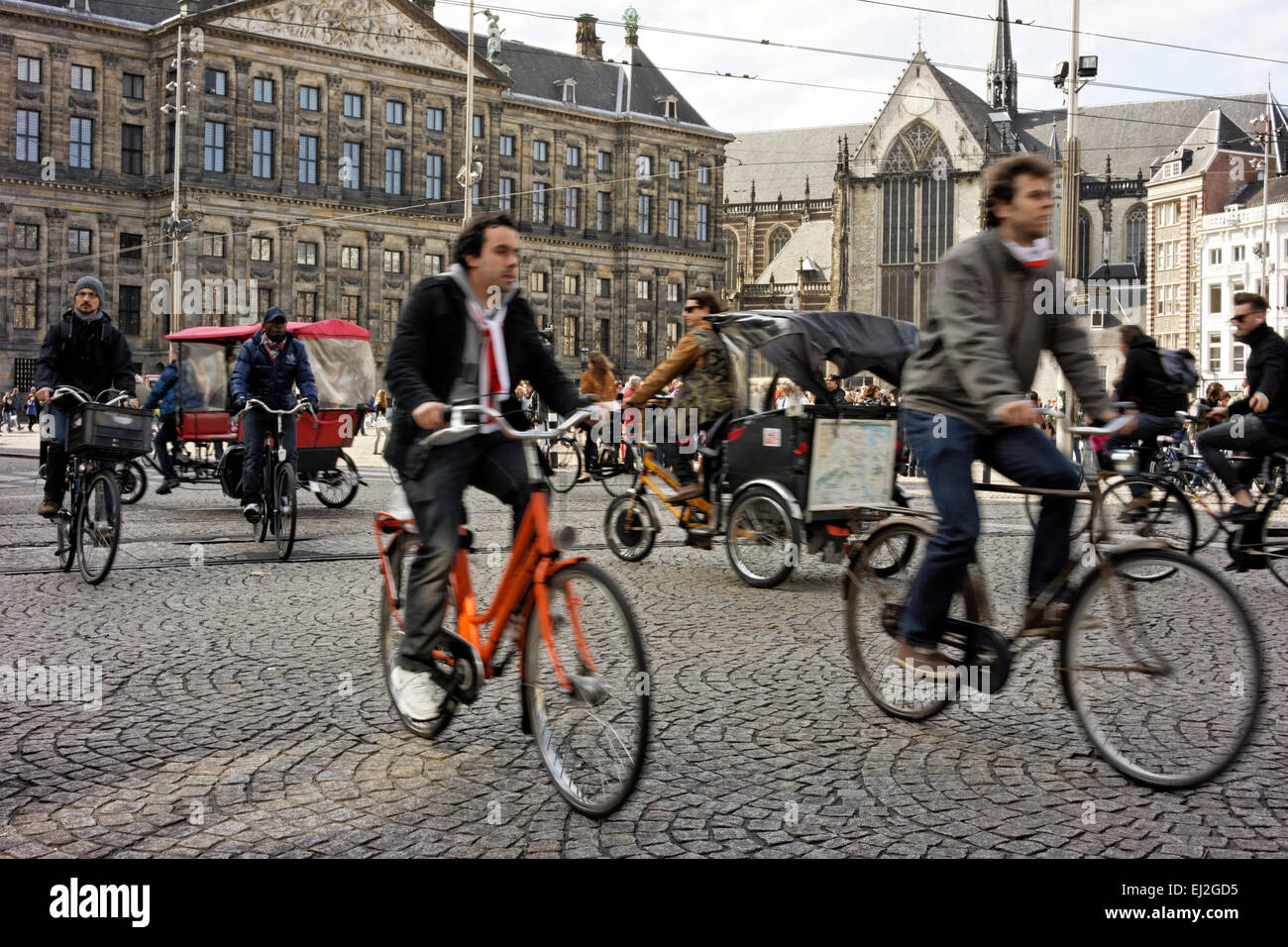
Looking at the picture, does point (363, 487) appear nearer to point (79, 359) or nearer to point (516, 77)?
point (79, 359)

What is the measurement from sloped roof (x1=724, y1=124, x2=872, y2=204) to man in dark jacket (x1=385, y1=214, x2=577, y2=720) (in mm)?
89056

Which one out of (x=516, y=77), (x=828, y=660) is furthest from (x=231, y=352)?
(x=516, y=77)

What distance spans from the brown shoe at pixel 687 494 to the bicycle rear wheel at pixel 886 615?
4.14 metres

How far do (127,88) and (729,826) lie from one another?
6081cm

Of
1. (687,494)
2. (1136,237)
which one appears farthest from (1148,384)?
(1136,237)

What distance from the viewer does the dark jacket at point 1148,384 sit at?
1070cm

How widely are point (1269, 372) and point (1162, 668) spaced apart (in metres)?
5.39

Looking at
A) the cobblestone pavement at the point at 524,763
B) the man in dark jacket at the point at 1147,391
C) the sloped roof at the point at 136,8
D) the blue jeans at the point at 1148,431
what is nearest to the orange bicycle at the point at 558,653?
the cobblestone pavement at the point at 524,763

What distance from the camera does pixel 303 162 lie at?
59.2m

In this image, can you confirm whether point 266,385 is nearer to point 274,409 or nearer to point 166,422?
point 274,409

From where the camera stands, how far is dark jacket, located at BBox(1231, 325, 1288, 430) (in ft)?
27.7

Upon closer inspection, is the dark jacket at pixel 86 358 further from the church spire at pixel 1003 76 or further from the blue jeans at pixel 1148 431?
the church spire at pixel 1003 76

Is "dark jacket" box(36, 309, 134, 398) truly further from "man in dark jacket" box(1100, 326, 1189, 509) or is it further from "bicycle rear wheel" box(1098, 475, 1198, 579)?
"man in dark jacket" box(1100, 326, 1189, 509)
